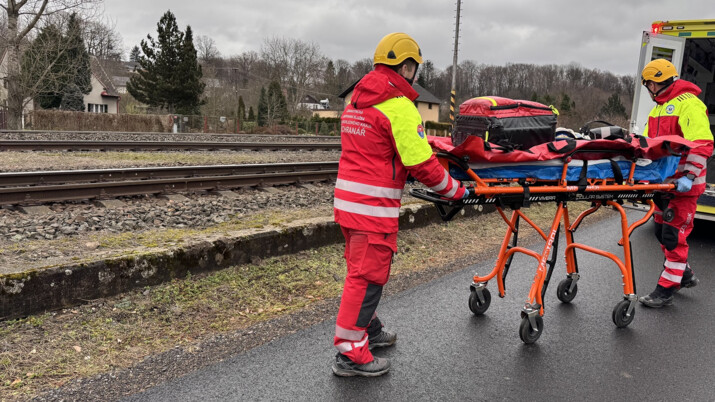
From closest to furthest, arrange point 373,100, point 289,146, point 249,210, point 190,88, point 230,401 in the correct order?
point 230,401
point 373,100
point 249,210
point 289,146
point 190,88

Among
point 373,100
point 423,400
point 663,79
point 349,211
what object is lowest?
point 423,400

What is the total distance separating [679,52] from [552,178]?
20.1 feet

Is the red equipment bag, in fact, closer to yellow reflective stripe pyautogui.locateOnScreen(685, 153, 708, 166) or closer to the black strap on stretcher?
the black strap on stretcher

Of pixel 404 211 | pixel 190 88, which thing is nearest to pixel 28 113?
pixel 190 88

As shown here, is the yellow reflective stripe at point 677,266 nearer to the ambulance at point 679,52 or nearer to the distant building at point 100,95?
the ambulance at point 679,52

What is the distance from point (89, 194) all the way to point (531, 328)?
241 inches

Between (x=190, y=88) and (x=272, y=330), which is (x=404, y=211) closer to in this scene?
(x=272, y=330)

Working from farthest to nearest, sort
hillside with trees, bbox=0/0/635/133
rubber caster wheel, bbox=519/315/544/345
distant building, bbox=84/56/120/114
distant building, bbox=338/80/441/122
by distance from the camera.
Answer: distant building, bbox=338/80/441/122 < distant building, bbox=84/56/120/114 < hillside with trees, bbox=0/0/635/133 < rubber caster wheel, bbox=519/315/544/345

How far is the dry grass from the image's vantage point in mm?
3244

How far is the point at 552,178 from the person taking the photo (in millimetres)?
3902

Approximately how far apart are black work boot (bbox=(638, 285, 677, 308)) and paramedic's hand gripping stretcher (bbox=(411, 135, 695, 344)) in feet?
2.17

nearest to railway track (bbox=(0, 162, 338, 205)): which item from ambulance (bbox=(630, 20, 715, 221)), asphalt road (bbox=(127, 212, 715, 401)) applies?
asphalt road (bbox=(127, 212, 715, 401))

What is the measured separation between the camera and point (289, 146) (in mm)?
17766

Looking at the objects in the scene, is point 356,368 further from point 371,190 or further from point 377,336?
point 371,190
